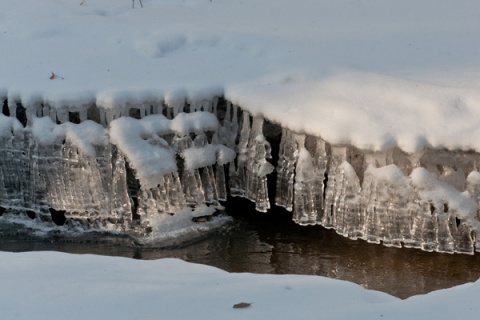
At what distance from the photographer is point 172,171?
17.1 ft

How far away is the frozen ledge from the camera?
4.80 m

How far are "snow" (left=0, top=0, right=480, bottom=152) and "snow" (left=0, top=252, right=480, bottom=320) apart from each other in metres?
1.49

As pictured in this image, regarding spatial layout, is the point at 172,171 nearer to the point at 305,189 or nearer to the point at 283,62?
the point at 305,189

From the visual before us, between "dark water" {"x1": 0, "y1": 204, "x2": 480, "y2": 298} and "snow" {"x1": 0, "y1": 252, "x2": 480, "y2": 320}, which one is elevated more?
"snow" {"x1": 0, "y1": 252, "x2": 480, "y2": 320}

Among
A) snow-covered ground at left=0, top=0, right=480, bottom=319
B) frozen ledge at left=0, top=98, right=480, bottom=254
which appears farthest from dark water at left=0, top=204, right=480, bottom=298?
snow-covered ground at left=0, top=0, right=480, bottom=319

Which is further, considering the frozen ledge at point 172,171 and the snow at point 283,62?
the frozen ledge at point 172,171

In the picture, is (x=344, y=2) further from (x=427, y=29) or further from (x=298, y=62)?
(x=298, y=62)

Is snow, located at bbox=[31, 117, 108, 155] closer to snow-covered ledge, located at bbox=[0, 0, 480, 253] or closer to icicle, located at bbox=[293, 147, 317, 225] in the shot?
snow-covered ledge, located at bbox=[0, 0, 480, 253]

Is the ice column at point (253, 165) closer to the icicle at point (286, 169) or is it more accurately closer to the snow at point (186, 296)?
the icicle at point (286, 169)

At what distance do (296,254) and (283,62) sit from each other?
1214 mm

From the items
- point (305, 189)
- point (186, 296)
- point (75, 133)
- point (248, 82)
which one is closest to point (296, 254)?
point (305, 189)

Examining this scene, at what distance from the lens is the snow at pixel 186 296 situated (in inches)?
118

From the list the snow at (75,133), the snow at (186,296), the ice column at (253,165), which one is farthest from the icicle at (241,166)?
the snow at (186,296)

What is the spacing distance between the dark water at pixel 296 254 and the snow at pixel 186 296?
1.49 metres
